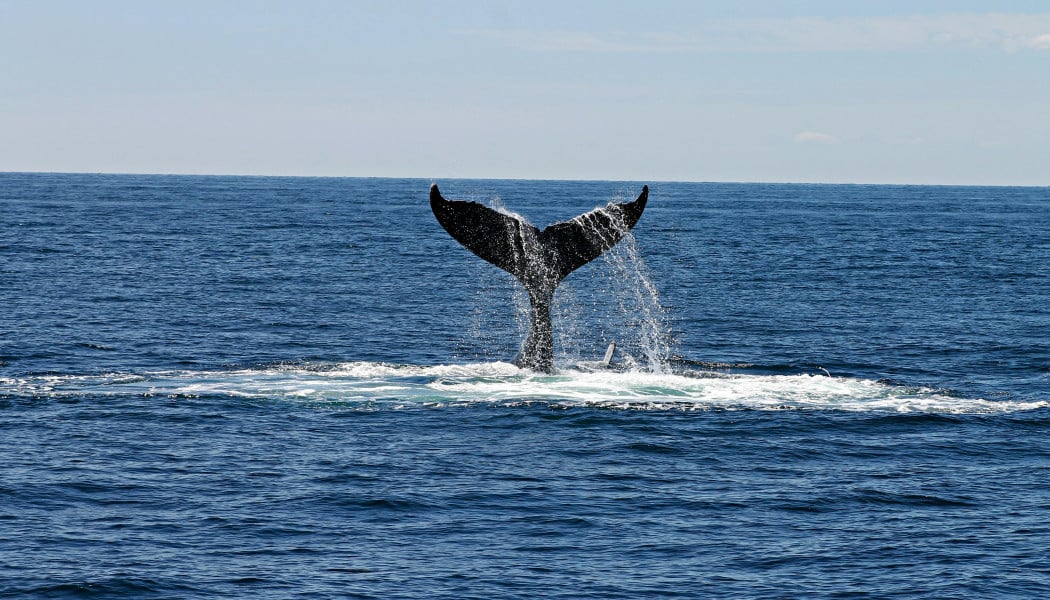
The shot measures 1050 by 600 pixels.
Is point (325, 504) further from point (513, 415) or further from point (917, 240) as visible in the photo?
point (917, 240)

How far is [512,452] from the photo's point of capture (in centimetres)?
1762

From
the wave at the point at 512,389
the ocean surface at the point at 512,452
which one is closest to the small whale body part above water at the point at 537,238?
the ocean surface at the point at 512,452

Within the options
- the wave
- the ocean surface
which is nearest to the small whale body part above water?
the ocean surface

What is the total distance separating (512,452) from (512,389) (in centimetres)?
381

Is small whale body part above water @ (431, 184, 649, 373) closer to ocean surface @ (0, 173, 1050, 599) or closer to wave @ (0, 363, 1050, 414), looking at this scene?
ocean surface @ (0, 173, 1050, 599)

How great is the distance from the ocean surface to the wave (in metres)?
0.10

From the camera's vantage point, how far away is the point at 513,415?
1959 centimetres

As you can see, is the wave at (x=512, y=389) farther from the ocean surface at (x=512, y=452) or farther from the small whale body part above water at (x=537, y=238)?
the small whale body part above water at (x=537, y=238)

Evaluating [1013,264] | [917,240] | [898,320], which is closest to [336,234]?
[917,240]

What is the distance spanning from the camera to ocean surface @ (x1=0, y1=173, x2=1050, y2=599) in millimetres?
13008

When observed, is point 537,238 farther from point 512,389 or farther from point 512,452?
point 512,452

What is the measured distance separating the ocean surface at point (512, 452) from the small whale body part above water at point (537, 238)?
3.85 ft

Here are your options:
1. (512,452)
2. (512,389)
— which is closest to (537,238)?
(512,389)

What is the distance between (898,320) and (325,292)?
17.6m
